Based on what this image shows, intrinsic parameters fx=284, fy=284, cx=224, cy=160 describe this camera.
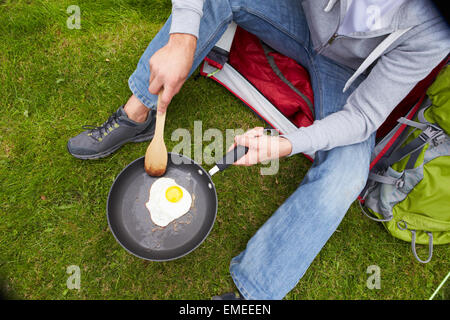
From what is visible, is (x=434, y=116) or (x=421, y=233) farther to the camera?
(x=421, y=233)

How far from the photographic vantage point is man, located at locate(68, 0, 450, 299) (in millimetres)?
1485

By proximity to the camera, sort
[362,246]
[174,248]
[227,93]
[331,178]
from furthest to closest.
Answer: [227,93], [362,246], [174,248], [331,178]

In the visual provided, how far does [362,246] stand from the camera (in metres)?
2.46

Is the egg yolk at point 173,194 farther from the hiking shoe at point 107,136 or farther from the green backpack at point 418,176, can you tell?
the green backpack at point 418,176

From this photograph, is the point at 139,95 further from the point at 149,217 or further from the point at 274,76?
the point at 274,76

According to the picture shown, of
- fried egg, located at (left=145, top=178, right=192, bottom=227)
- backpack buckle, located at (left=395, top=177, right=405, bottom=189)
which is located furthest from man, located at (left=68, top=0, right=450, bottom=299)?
fried egg, located at (left=145, top=178, right=192, bottom=227)

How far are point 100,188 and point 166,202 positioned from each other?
26.0 inches

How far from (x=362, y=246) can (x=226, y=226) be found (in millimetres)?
1194

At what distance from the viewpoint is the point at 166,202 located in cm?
207

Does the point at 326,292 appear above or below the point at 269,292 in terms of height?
below

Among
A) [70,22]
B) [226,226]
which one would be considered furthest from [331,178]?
[70,22]

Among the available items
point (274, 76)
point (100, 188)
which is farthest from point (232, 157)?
point (100, 188)

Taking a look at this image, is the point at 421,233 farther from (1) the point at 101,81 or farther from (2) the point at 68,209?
(1) the point at 101,81

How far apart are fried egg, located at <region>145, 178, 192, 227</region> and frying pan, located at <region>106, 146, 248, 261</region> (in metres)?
0.05
